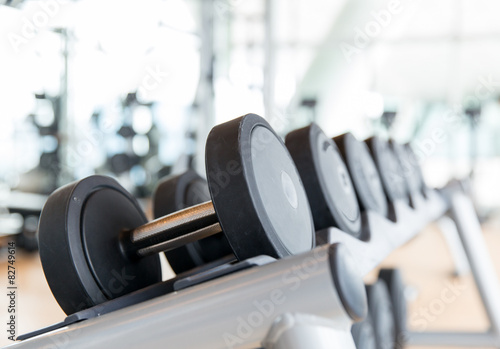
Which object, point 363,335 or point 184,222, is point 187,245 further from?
point 363,335

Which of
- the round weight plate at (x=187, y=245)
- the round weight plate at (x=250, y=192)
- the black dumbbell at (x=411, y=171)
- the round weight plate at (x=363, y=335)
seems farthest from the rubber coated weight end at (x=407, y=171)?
the round weight plate at (x=250, y=192)

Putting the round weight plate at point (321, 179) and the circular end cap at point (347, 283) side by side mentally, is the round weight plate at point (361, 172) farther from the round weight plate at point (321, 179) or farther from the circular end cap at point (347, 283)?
the circular end cap at point (347, 283)

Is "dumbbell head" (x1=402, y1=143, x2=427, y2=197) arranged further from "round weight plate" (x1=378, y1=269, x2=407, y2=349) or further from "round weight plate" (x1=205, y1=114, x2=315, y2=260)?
"round weight plate" (x1=205, y1=114, x2=315, y2=260)

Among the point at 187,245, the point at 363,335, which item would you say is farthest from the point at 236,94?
the point at 187,245

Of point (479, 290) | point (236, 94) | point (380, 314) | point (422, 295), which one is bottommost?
point (422, 295)

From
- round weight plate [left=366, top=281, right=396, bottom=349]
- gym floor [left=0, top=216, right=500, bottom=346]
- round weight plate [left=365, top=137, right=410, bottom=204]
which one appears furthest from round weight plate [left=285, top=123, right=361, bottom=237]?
gym floor [left=0, top=216, right=500, bottom=346]

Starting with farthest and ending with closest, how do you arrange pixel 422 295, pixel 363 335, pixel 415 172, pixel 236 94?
pixel 236 94, pixel 422 295, pixel 415 172, pixel 363 335

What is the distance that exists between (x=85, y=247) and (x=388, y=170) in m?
0.92

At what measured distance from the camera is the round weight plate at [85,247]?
0.61 metres

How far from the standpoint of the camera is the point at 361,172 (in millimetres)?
1067

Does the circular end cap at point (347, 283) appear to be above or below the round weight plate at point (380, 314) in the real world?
above

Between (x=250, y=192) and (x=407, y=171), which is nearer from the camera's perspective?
(x=250, y=192)

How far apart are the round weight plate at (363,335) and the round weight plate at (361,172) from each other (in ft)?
1.00

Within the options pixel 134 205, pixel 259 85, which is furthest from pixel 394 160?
pixel 259 85
